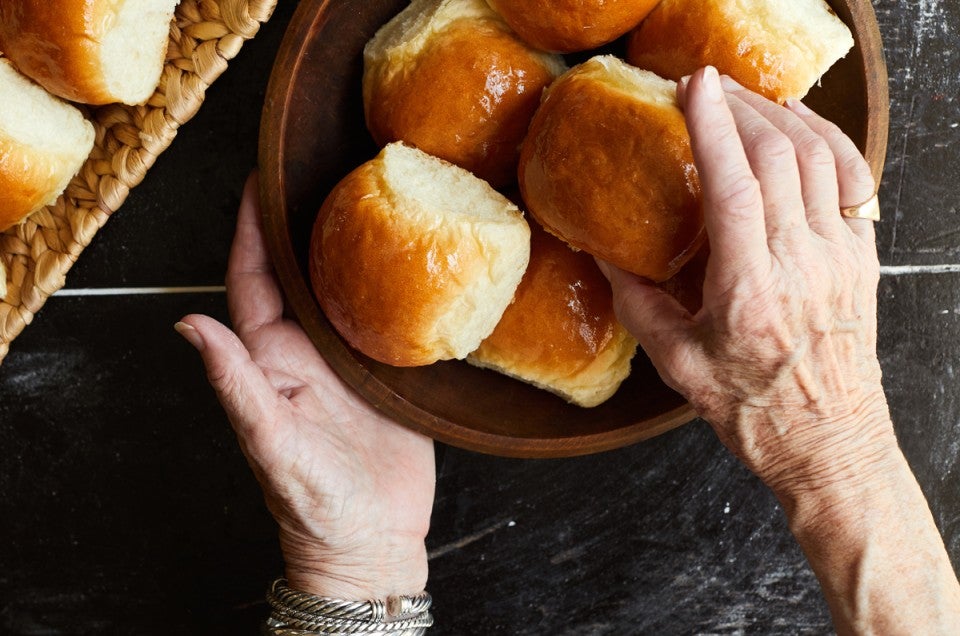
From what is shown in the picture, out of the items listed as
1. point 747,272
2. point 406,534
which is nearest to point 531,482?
point 406,534

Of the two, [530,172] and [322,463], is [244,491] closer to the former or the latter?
[322,463]

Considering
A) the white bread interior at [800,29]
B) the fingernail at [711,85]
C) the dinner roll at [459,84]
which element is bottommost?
the dinner roll at [459,84]

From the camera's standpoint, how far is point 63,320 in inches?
62.4

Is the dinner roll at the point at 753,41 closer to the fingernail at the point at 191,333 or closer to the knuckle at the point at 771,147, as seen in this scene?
the knuckle at the point at 771,147

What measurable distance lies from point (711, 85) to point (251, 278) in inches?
30.3

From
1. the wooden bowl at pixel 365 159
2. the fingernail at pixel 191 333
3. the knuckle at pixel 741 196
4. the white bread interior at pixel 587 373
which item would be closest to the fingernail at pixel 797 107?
the wooden bowl at pixel 365 159

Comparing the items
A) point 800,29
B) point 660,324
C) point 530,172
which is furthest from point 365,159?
point 800,29

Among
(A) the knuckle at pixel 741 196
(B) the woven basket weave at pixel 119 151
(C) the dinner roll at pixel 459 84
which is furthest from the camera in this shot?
(B) the woven basket weave at pixel 119 151

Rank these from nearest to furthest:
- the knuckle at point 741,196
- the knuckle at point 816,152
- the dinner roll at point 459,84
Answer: the knuckle at point 741,196 → the knuckle at point 816,152 → the dinner roll at point 459,84

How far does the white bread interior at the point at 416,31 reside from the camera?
117cm

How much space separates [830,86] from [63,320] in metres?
1.46

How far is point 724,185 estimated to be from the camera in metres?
0.90

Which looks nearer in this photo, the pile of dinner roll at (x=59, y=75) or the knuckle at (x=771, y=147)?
the knuckle at (x=771, y=147)

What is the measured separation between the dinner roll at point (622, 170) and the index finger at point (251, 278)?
49 centimetres
